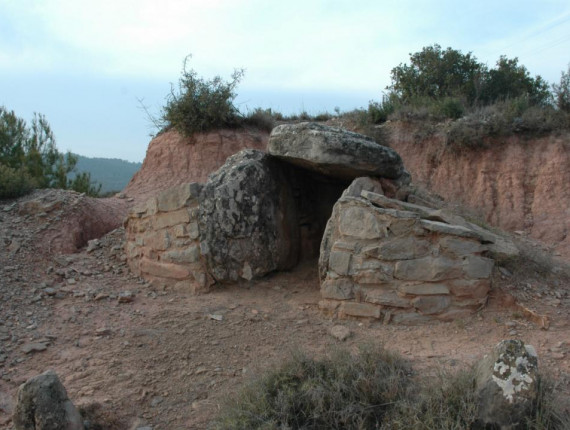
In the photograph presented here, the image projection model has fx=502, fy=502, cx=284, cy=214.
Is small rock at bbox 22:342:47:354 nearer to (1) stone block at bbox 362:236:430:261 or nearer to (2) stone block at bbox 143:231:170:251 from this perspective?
(2) stone block at bbox 143:231:170:251

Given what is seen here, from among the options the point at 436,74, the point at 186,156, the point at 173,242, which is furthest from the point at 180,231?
the point at 436,74

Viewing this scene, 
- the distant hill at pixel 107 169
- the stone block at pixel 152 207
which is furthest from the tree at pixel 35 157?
the distant hill at pixel 107 169

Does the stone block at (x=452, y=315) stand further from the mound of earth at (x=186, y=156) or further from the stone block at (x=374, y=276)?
the mound of earth at (x=186, y=156)

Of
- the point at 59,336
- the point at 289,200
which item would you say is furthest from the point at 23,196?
the point at 289,200

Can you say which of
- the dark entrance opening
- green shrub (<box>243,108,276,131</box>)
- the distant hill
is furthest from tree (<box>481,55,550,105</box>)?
the distant hill

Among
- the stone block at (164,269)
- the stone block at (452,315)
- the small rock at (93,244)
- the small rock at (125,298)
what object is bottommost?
the stone block at (452,315)

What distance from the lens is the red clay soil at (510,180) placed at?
8.55 m

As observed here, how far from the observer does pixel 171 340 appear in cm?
436

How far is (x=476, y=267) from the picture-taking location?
4586mm

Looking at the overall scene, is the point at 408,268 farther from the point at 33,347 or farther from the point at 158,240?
the point at 33,347

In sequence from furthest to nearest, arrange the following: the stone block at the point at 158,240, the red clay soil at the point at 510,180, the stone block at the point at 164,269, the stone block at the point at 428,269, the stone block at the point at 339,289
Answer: the red clay soil at the point at 510,180, the stone block at the point at 158,240, the stone block at the point at 164,269, the stone block at the point at 339,289, the stone block at the point at 428,269

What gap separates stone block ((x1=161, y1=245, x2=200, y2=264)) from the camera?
A: 5383mm

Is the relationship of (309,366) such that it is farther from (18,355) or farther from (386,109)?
(386,109)

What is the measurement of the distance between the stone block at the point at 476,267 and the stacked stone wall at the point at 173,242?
2.59 meters
